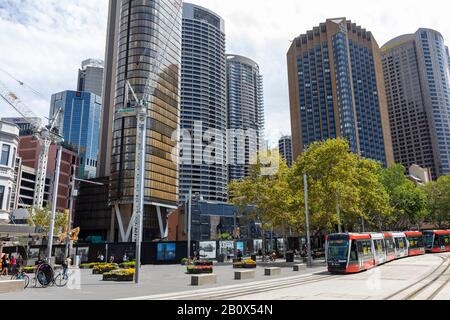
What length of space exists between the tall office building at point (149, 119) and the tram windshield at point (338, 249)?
71061mm

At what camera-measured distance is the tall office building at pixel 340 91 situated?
172625 millimetres

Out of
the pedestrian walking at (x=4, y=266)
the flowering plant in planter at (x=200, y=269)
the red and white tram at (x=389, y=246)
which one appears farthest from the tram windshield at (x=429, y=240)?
the pedestrian walking at (x=4, y=266)

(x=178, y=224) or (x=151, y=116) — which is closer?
(x=151, y=116)

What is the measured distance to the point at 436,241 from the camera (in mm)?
52531

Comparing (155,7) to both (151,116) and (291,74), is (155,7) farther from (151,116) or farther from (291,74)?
(291,74)

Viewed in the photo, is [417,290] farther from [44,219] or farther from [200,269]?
[44,219]

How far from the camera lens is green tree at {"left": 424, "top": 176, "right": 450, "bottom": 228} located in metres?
80.6

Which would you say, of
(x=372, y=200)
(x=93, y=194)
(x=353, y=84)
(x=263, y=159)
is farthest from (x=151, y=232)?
(x=353, y=84)

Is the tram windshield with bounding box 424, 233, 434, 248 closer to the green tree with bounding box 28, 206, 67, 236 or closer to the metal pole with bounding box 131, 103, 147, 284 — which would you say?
the metal pole with bounding box 131, 103, 147, 284

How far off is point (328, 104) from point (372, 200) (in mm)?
135479

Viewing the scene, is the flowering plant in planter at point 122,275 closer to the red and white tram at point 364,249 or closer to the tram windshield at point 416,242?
the red and white tram at point 364,249

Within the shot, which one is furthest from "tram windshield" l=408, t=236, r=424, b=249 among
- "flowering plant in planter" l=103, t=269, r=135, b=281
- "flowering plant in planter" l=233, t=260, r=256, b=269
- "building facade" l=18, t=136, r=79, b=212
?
"building facade" l=18, t=136, r=79, b=212

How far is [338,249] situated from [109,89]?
108808mm

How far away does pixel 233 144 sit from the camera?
193375 mm
